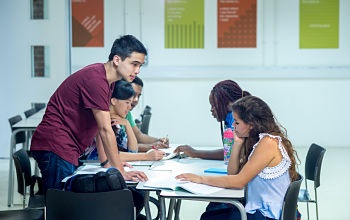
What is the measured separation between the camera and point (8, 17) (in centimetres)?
768

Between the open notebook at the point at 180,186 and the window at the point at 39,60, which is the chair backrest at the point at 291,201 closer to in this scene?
the open notebook at the point at 180,186

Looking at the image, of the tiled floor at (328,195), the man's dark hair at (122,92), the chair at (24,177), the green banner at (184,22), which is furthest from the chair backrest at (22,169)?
the green banner at (184,22)

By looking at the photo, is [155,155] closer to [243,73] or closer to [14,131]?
[14,131]

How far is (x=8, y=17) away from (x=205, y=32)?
2.50 m

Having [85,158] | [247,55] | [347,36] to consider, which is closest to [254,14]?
[247,55]

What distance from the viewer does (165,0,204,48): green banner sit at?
8.09 meters

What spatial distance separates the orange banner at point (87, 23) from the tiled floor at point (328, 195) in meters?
1.85

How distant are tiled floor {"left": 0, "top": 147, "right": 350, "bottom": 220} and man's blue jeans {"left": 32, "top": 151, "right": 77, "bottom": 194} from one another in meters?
→ 1.69

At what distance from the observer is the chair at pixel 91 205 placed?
2.80 m

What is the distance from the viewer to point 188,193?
10.2 feet

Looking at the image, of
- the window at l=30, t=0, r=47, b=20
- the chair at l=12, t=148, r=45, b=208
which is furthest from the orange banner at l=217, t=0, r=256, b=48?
the chair at l=12, t=148, r=45, b=208

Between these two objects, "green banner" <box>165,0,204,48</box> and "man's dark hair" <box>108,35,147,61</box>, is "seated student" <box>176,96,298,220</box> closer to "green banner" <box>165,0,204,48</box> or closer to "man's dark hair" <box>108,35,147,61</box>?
"man's dark hair" <box>108,35,147,61</box>

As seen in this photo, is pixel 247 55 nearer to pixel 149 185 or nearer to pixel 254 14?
pixel 254 14

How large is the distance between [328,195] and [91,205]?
3.47m
